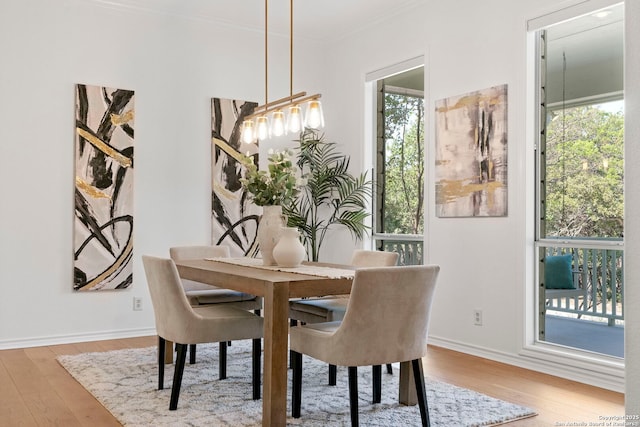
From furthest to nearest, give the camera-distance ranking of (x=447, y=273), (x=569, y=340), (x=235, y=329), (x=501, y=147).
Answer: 1. (x=447, y=273)
2. (x=501, y=147)
3. (x=569, y=340)
4. (x=235, y=329)

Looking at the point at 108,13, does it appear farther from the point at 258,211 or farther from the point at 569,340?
the point at 569,340

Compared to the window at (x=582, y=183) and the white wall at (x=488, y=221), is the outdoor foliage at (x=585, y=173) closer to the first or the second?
the window at (x=582, y=183)

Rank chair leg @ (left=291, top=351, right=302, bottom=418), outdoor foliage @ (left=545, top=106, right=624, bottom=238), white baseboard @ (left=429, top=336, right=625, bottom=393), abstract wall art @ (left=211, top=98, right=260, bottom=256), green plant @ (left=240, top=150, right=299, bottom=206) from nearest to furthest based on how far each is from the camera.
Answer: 1. chair leg @ (left=291, top=351, right=302, bottom=418)
2. green plant @ (left=240, top=150, right=299, bottom=206)
3. white baseboard @ (left=429, top=336, right=625, bottom=393)
4. outdoor foliage @ (left=545, top=106, right=624, bottom=238)
5. abstract wall art @ (left=211, top=98, right=260, bottom=256)

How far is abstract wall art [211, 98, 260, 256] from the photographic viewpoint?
545cm

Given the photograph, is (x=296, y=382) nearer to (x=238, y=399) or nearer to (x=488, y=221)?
(x=238, y=399)

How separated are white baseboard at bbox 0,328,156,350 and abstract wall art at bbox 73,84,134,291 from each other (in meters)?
0.39

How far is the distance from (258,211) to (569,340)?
2.96m

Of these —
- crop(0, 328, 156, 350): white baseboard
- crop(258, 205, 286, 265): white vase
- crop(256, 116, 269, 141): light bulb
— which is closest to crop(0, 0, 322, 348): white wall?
crop(0, 328, 156, 350): white baseboard

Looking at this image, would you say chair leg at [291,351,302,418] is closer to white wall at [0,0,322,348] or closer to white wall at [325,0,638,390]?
white wall at [325,0,638,390]

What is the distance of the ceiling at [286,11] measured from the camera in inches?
198

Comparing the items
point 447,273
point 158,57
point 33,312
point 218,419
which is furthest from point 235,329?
point 158,57

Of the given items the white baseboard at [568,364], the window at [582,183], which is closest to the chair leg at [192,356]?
the white baseboard at [568,364]

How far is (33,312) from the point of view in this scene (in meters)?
4.69

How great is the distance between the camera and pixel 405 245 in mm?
5309
